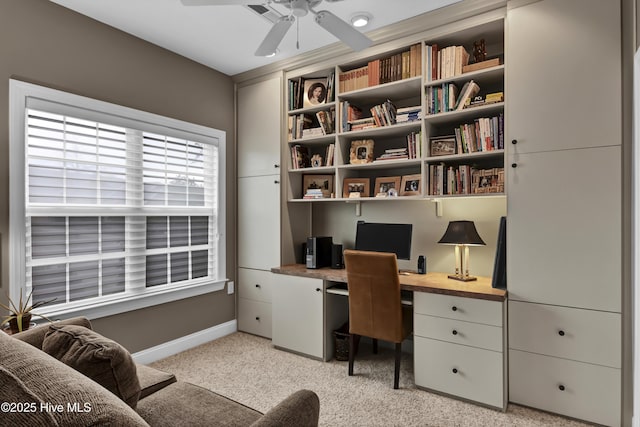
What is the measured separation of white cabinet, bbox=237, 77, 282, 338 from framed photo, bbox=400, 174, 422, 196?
125 cm

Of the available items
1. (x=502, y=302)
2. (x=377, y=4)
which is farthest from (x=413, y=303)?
(x=377, y=4)

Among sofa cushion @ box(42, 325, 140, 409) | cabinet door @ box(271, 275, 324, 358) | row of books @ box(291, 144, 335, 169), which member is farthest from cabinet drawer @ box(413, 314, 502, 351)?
sofa cushion @ box(42, 325, 140, 409)

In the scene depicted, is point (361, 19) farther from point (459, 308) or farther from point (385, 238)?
point (459, 308)

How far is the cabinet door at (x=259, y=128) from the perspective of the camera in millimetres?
3596

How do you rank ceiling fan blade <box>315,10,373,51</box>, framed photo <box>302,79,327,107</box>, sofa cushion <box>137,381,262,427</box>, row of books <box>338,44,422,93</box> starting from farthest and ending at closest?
framed photo <box>302,79,327,107</box> → row of books <box>338,44,422,93</box> → ceiling fan blade <box>315,10,373,51</box> → sofa cushion <box>137,381,262,427</box>

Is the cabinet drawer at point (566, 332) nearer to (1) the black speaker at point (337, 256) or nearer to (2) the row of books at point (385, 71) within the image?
(1) the black speaker at point (337, 256)

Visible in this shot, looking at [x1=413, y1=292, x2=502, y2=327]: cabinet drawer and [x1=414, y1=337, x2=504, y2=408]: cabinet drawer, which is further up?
[x1=413, y1=292, x2=502, y2=327]: cabinet drawer

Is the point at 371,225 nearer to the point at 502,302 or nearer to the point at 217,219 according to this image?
the point at 502,302

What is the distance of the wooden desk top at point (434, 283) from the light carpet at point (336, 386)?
0.75 metres

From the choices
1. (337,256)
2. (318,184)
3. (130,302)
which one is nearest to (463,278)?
(337,256)

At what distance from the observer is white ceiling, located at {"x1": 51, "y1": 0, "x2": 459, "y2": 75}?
100 inches

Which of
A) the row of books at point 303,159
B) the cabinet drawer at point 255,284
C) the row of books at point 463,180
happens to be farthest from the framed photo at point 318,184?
the row of books at point 463,180

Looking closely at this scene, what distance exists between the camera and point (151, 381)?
159cm

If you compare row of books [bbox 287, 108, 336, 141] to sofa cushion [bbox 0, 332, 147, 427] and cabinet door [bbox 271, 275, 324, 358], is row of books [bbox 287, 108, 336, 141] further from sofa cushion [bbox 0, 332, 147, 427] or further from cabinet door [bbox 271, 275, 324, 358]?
sofa cushion [bbox 0, 332, 147, 427]
